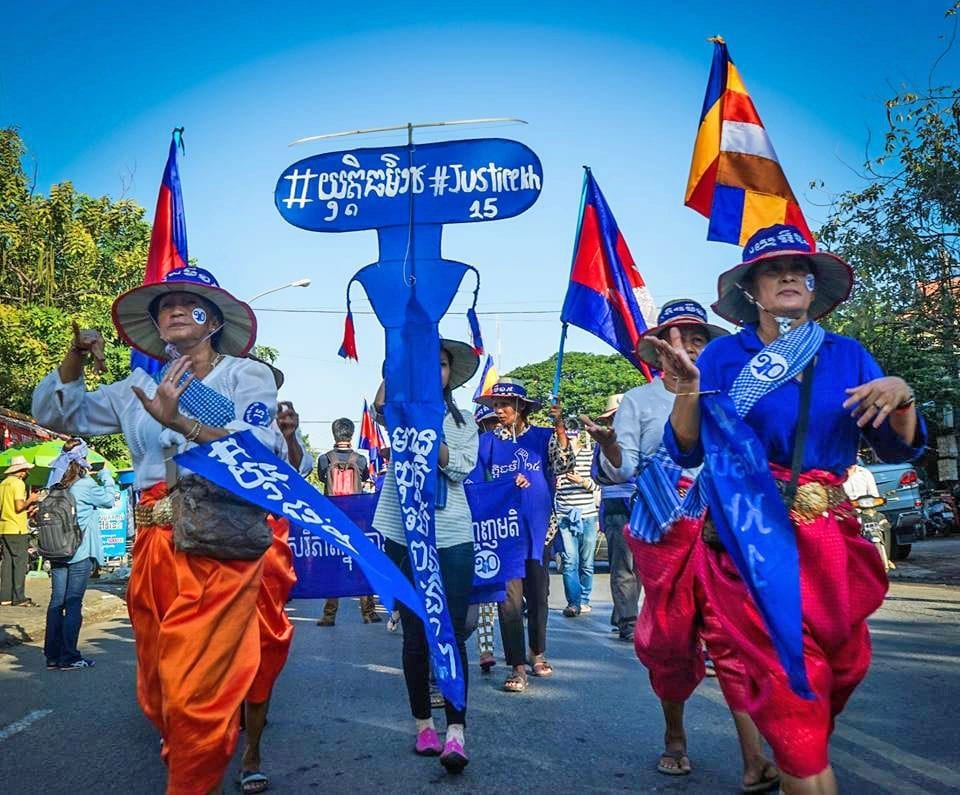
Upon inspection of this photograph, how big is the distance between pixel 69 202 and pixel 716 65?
18.1 m

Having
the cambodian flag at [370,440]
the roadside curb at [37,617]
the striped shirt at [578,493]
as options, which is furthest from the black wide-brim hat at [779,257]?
the cambodian flag at [370,440]

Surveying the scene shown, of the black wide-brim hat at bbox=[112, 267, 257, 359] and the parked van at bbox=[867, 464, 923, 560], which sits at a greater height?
the black wide-brim hat at bbox=[112, 267, 257, 359]

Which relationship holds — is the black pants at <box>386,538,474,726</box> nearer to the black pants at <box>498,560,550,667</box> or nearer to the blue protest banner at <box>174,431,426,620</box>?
the blue protest banner at <box>174,431,426,620</box>

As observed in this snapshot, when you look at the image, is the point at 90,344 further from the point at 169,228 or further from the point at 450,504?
the point at 169,228

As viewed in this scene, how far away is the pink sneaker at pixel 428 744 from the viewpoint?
481 cm

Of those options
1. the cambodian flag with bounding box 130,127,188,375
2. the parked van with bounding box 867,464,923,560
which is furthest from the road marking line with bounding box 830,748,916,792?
the parked van with bounding box 867,464,923,560

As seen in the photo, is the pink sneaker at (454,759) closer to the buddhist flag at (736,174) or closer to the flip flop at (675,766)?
the flip flop at (675,766)

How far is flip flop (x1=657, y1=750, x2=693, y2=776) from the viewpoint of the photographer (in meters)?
4.35

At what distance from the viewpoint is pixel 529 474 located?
741cm

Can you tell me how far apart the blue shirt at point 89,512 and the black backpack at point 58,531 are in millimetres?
94

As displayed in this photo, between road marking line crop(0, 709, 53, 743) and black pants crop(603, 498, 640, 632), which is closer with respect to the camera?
road marking line crop(0, 709, 53, 743)

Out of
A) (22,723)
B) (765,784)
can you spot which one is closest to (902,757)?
(765,784)

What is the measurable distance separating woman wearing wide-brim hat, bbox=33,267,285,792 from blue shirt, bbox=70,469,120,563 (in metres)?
5.46

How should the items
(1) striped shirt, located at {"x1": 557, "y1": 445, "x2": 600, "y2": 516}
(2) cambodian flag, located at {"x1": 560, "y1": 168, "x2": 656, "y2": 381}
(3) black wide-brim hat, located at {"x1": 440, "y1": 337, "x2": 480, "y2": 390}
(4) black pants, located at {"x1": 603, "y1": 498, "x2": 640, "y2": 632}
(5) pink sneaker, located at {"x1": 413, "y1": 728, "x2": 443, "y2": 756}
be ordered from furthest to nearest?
(1) striped shirt, located at {"x1": 557, "y1": 445, "x2": 600, "y2": 516} < (4) black pants, located at {"x1": 603, "y1": 498, "x2": 640, "y2": 632} < (2) cambodian flag, located at {"x1": 560, "y1": 168, "x2": 656, "y2": 381} < (3) black wide-brim hat, located at {"x1": 440, "y1": 337, "x2": 480, "y2": 390} < (5) pink sneaker, located at {"x1": 413, "y1": 728, "x2": 443, "y2": 756}
